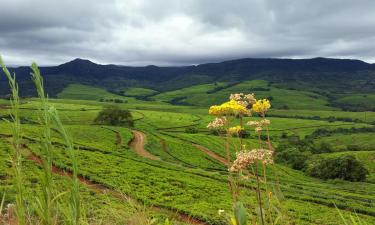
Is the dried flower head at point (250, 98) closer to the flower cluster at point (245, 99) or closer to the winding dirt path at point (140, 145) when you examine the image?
the flower cluster at point (245, 99)

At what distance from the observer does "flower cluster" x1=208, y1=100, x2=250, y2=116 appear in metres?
4.85

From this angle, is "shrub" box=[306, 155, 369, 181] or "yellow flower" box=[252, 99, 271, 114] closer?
"yellow flower" box=[252, 99, 271, 114]

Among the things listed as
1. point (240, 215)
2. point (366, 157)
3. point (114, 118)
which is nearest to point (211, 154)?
point (114, 118)

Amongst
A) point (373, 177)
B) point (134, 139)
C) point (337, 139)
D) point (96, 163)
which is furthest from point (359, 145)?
point (96, 163)

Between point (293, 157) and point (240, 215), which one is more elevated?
point (240, 215)

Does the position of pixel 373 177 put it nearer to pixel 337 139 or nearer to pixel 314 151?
pixel 314 151

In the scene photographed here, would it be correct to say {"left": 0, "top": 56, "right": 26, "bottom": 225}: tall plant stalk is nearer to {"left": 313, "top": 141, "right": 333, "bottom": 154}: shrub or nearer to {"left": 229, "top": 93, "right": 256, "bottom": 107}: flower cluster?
{"left": 229, "top": 93, "right": 256, "bottom": 107}: flower cluster

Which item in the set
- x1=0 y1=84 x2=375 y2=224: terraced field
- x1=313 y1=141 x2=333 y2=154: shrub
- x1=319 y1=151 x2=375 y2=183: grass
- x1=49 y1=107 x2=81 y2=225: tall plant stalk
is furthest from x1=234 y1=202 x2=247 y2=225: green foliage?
x1=313 y1=141 x2=333 y2=154: shrub

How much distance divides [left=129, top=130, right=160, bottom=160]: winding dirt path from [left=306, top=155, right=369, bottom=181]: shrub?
1410 inches

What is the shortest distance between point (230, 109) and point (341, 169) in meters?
82.4

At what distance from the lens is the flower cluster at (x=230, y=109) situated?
485cm

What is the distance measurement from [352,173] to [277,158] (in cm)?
2075

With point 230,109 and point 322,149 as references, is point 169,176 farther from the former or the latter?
point 322,149

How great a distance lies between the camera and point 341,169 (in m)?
80.1
